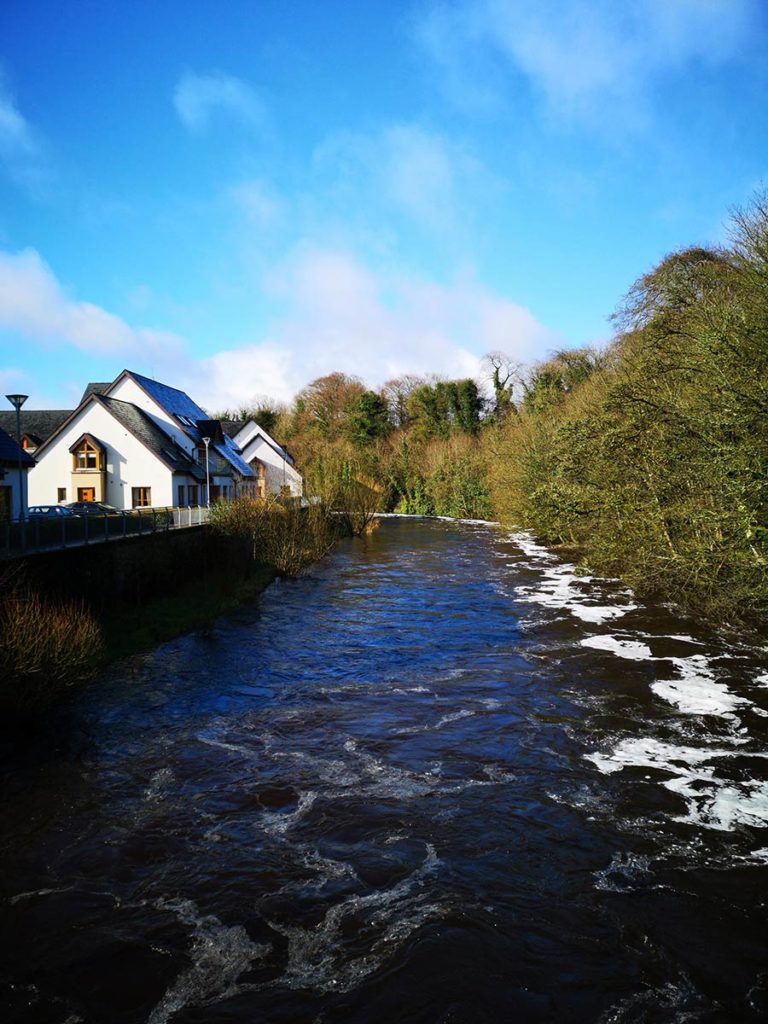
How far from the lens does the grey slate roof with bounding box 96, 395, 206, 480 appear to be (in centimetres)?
4028

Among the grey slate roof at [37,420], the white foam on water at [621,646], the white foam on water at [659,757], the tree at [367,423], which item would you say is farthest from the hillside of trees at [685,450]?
the tree at [367,423]

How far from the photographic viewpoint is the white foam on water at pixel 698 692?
12.0 metres

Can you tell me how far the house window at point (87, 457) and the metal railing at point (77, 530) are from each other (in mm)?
16275

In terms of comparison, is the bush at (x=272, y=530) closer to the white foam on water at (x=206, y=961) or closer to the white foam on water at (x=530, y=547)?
the white foam on water at (x=530, y=547)

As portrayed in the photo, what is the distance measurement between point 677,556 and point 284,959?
11981 millimetres

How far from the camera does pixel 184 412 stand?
165ft

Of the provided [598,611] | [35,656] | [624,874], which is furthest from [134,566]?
[624,874]

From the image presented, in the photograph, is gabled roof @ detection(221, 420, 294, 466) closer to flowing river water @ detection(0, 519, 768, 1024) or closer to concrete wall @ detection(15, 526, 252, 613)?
concrete wall @ detection(15, 526, 252, 613)

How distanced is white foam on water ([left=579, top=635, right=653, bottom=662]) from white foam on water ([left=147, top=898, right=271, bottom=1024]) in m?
11.0

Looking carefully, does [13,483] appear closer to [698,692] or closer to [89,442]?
[89,442]

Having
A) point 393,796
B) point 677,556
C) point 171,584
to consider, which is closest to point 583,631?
point 677,556

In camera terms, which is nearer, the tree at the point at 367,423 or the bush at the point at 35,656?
the bush at the point at 35,656

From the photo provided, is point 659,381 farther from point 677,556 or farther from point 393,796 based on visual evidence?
point 393,796

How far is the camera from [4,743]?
10930mm
